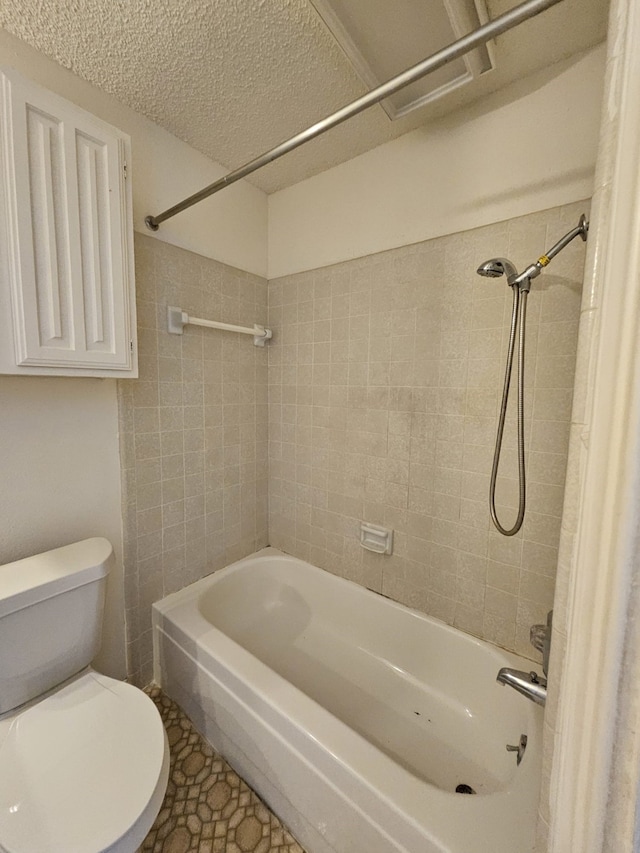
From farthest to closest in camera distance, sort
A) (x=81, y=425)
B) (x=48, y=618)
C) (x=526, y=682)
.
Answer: (x=81, y=425), (x=48, y=618), (x=526, y=682)

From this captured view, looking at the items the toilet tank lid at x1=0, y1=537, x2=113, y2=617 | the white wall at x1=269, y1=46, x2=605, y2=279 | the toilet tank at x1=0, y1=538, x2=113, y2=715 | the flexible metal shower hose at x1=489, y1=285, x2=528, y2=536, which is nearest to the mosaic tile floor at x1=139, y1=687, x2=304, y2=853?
the toilet tank at x1=0, y1=538, x2=113, y2=715

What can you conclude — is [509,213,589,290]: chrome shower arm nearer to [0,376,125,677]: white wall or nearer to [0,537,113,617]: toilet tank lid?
[0,376,125,677]: white wall

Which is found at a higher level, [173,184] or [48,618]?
[173,184]

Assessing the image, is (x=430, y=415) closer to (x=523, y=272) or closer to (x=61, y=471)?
(x=523, y=272)

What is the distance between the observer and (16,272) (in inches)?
37.6

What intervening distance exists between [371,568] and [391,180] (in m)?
1.76

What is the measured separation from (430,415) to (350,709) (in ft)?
4.06

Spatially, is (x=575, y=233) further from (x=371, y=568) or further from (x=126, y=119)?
(x=126, y=119)

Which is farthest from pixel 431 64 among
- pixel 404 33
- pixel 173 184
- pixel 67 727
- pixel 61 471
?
pixel 67 727

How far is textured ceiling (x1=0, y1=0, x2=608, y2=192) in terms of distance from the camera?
99 cm

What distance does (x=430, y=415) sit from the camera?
148cm

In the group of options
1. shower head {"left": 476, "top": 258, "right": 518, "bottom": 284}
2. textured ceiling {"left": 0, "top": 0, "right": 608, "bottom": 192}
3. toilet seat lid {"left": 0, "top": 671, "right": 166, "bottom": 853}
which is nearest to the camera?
toilet seat lid {"left": 0, "top": 671, "right": 166, "bottom": 853}

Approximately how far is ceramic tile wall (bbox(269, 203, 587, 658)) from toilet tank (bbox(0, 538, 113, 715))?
3.42ft

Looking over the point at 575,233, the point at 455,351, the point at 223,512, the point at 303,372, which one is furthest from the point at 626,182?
the point at 223,512
